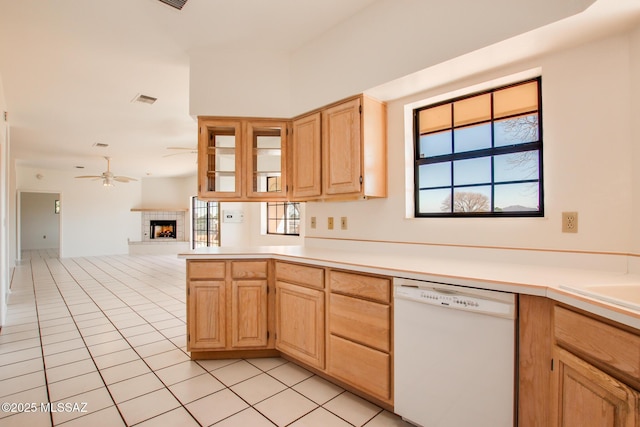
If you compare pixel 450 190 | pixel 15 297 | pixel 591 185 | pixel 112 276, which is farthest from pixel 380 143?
pixel 112 276

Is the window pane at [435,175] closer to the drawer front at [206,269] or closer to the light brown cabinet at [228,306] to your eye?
the light brown cabinet at [228,306]

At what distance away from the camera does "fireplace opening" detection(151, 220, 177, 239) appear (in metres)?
10.9

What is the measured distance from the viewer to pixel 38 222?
38.2ft

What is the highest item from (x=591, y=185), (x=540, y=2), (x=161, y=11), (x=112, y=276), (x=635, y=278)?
(x=161, y=11)

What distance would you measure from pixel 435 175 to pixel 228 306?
1.98 meters

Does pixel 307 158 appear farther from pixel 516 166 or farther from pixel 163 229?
pixel 163 229

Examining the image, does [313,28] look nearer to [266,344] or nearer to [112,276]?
[266,344]

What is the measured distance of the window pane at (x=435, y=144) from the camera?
7.79 feet

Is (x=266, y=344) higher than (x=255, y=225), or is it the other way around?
(x=255, y=225)

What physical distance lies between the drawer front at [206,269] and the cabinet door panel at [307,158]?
93 cm

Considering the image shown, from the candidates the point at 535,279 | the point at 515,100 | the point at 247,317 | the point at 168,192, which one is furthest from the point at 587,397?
the point at 168,192

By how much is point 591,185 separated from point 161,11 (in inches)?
123

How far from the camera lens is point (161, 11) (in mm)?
2334

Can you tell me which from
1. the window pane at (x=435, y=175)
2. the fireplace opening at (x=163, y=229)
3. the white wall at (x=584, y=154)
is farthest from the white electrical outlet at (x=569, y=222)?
the fireplace opening at (x=163, y=229)
